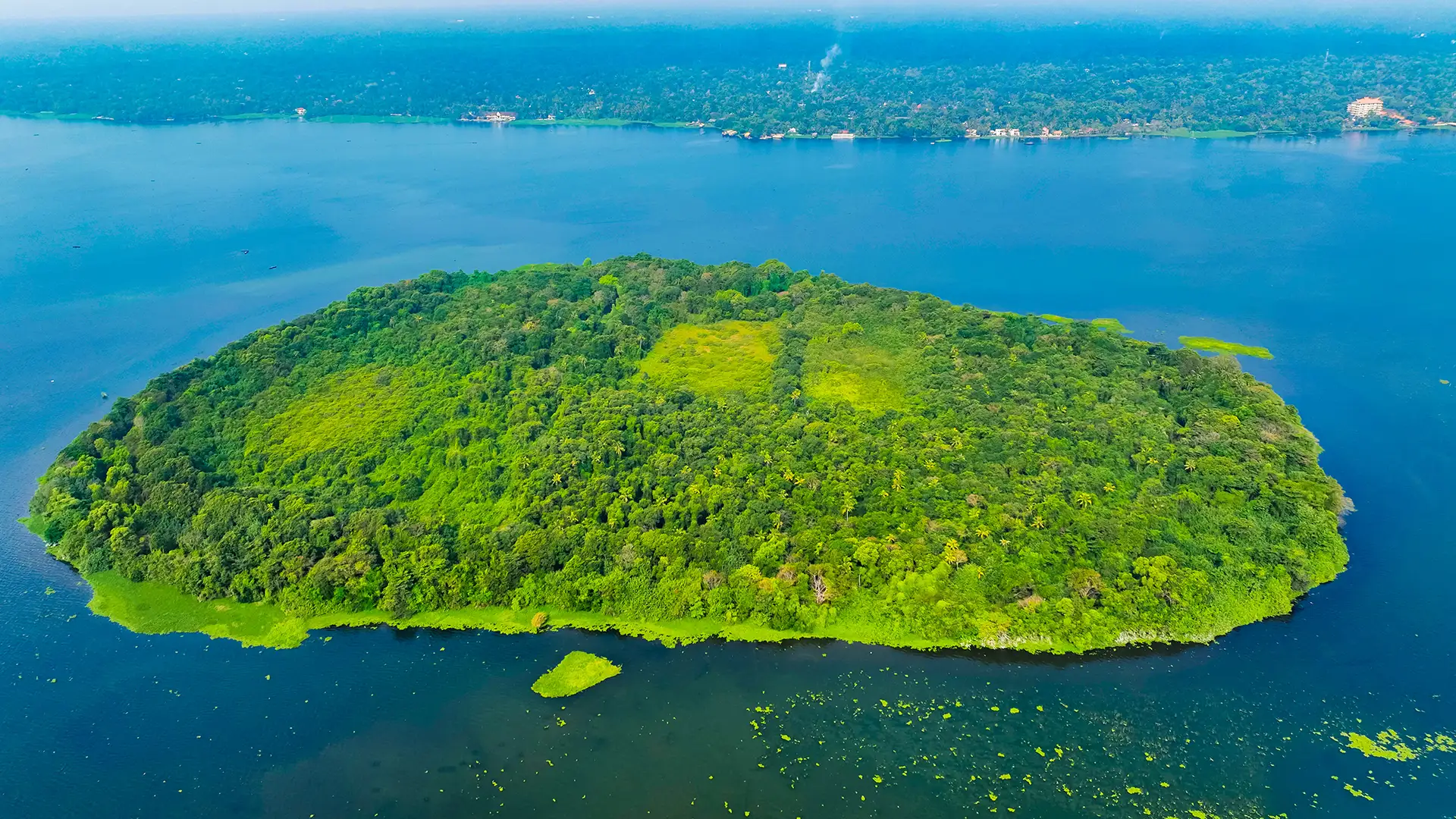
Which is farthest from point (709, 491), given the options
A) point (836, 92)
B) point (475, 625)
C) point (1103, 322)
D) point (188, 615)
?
point (836, 92)

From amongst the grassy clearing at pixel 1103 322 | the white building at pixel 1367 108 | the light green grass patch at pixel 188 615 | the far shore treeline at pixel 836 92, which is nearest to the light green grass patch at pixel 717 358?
the grassy clearing at pixel 1103 322

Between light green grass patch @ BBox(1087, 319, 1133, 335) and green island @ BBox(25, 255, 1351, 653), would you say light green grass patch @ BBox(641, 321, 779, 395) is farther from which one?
light green grass patch @ BBox(1087, 319, 1133, 335)

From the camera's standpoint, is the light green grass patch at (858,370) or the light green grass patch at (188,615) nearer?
the light green grass patch at (188,615)

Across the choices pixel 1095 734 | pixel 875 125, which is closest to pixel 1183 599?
pixel 1095 734

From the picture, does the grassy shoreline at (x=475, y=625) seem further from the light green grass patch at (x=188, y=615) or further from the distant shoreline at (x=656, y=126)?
the distant shoreline at (x=656, y=126)

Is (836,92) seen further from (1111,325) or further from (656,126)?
(1111,325)

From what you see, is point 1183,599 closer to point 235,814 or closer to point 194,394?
point 235,814

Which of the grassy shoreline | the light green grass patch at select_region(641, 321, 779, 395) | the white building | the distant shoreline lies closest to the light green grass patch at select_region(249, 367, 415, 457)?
the grassy shoreline
